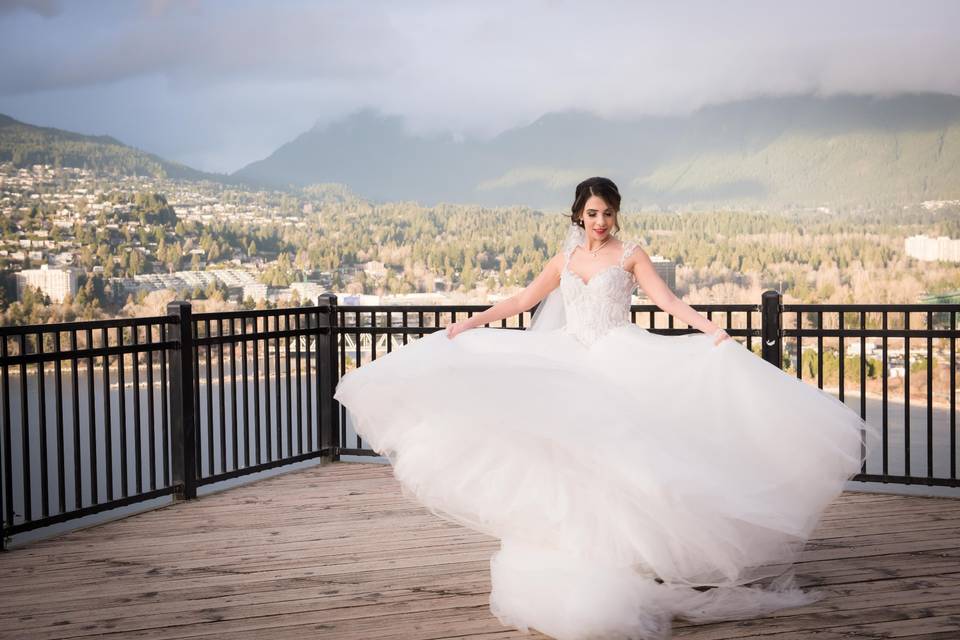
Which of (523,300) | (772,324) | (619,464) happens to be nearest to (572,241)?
(523,300)

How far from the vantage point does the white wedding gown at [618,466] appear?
2.88 metres

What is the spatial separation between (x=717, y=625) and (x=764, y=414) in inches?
30.0

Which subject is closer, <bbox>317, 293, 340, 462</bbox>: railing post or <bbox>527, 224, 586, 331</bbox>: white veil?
<bbox>527, 224, 586, 331</bbox>: white veil

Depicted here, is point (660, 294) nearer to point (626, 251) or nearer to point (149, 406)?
point (626, 251)

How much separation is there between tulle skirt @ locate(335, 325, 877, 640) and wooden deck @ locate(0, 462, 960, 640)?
0.19 meters

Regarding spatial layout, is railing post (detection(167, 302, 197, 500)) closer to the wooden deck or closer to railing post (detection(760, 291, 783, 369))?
the wooden deck

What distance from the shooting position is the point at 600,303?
11.9 ft

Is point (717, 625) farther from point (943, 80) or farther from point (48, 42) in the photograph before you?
point (48, 42)

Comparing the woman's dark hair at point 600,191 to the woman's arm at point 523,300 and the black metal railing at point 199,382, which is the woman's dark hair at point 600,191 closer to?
the woman's arm at point 523,300

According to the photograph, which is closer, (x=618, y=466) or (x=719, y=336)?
(x=618, y=466)

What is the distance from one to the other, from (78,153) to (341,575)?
38829 mm

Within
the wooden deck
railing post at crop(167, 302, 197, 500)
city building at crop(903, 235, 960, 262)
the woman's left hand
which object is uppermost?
city building at crop(903, 235, 960, 262)

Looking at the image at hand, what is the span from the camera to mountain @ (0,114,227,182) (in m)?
36.5

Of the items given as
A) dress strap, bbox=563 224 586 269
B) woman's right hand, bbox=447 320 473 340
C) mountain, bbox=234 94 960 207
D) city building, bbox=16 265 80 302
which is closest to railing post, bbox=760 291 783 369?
dress strap, bbox=563 224 586 269
